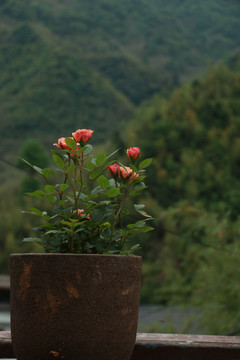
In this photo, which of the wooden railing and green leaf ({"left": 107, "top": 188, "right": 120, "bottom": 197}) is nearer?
green leaf ({"left": 107, "top": 188, "right": 120, "bottom": 197})

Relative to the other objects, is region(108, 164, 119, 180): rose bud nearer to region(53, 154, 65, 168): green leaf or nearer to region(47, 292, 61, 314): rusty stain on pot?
region(53, 154, 65, 168): green leaf

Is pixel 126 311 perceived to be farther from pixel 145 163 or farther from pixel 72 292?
pixel 145 163

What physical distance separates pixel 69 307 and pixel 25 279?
0.33 ft

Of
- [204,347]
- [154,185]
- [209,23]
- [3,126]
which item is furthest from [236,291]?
[209,23]

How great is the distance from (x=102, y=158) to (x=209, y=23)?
117ft

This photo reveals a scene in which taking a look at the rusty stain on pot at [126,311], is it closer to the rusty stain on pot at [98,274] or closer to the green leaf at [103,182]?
the rusty stain on pot at [98,274]

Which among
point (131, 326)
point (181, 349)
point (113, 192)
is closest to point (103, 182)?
point (113, 192)

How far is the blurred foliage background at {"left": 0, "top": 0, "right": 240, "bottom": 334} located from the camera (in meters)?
13.2

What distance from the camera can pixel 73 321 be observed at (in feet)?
2.87

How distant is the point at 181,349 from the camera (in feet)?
3.69

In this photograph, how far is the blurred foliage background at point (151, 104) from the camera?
13.2 m

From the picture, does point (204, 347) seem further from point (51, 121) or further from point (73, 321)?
point (51, 121)

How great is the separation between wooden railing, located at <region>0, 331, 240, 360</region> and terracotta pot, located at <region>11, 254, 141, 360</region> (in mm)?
243

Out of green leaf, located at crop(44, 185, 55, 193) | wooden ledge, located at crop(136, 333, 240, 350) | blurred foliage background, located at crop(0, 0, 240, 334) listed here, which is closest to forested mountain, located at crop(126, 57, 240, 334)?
blurred foliage background, located at crop(0, 0, 240, 334)
